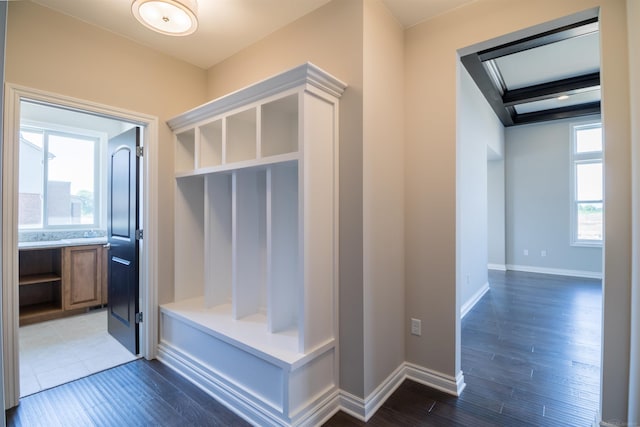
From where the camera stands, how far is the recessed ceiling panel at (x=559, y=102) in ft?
17.0

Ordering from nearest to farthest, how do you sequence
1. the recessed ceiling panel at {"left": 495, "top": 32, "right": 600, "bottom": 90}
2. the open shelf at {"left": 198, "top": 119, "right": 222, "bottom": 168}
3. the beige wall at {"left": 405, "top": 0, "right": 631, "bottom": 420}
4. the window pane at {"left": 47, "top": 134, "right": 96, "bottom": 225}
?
1. the beige wall at {"left": 405, "top": 0, "right": 631, "bottom": 420}
2. the open shelf at {"left": 198, "top": 119, "right": 222, "bottom": 168}
3. the recessed ceiling panel at {"left": 495, "top": 32, "right": 600, "bottom": 90}
4. the window pane at {"left": 47, "top": 134, "right": 96, "bottom": 225}

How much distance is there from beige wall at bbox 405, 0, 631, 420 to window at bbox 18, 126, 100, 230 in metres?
4.76

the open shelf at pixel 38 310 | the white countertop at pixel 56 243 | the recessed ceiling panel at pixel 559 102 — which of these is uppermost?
the recessed ceiling panel at pixel 559 102

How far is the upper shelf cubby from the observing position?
1993 millimetres

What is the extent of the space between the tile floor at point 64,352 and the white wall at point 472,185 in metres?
3.84

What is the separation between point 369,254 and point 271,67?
5.93 ft

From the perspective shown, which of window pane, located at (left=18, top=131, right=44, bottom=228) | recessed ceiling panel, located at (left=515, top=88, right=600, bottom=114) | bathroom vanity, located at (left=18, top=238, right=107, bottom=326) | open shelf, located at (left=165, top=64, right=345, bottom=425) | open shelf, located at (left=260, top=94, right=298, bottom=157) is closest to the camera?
open shelf, located at (left=165, top=64, right=345, bottom=425)

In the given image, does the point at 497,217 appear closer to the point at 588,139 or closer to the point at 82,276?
the point at 588,139

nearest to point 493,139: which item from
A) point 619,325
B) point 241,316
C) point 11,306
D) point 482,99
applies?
point 482,99

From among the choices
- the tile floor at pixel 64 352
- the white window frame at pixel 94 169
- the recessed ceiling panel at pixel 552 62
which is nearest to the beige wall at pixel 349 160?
the tile floor at pixel 64 352

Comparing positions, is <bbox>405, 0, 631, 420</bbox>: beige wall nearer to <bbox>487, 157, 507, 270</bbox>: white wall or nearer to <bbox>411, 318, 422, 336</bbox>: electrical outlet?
<bbox>411, 318, 422, 336</bbox>: electrical outlet

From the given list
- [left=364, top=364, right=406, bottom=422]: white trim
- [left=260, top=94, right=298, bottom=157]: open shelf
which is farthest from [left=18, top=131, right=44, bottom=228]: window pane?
[left=364, top=364, right=406, bottom=422]: white trim

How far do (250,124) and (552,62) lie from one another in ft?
13.3

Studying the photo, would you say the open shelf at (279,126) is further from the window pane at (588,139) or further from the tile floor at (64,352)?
the window pane at (588,139)
